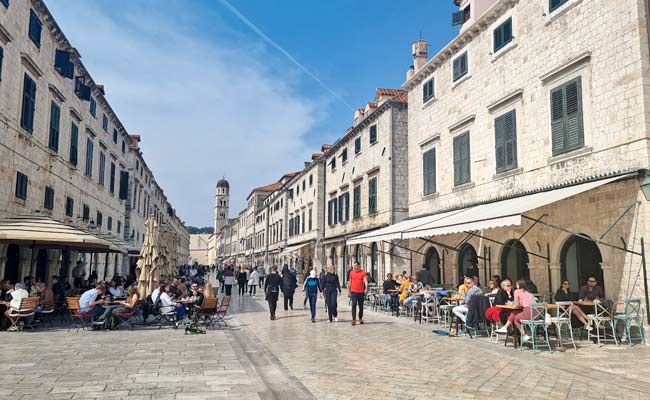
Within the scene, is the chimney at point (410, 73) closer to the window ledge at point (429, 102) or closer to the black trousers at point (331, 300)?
the window ledge at point (429, 102)

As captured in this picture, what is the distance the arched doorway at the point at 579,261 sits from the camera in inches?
441

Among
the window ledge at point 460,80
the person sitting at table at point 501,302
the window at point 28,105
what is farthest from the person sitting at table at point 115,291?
the window ledge at point 460,80

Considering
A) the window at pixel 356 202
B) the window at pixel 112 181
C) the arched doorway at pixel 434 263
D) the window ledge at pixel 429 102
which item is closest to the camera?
the arched doorway at pixel 434 263

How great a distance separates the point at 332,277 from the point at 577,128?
23.5 feet

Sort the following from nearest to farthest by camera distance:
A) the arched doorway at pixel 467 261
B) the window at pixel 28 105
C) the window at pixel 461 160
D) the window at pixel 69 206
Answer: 1. the window at pixel 28 105
2. the arched doorway at pixel 467 261
3. the window at pixel 461 160
4. the window at pixel 69 206

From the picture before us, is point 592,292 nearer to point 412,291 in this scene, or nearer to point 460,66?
point 412,291

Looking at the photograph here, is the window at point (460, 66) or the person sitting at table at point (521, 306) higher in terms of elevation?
the window at point (460, 66)

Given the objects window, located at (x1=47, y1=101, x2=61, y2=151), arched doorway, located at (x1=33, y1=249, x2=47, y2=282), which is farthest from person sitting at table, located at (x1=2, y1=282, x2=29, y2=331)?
window, located at (x1=47, y1=101, x2=61, y2=151)

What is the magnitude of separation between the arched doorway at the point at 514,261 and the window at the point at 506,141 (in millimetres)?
2224

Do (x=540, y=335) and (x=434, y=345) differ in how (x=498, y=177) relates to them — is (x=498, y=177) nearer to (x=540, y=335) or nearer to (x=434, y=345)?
(x=540, y=335)

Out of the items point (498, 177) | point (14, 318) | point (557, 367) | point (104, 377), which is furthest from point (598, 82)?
point (14, 318)

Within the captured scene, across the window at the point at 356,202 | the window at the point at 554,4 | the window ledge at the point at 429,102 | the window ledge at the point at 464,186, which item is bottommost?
the window ledge at the point at 464,186

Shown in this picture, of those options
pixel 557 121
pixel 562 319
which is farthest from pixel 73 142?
pixel 562 319

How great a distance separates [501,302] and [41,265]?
1516 centimetres
